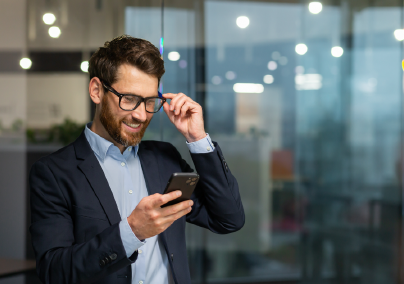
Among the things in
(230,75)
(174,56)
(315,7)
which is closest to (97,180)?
(174,56)

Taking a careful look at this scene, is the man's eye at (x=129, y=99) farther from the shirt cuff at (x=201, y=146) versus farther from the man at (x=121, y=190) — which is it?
the shirt cuff at (x=201, y=146)

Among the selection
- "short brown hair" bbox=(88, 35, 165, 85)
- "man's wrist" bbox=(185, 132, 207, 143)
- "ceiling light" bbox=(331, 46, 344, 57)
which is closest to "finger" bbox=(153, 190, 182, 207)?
"man's wrist" bbox=(185, 132, 207, 143)

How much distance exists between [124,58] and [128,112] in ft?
0.65

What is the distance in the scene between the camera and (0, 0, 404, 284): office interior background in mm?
3314

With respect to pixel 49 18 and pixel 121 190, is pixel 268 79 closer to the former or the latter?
pixel 49 18

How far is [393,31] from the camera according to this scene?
3.50 meters

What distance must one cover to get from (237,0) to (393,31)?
150 centimetres

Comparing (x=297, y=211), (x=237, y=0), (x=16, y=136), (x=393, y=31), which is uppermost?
(x=237, y=0)

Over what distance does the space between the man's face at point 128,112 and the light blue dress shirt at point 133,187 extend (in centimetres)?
8

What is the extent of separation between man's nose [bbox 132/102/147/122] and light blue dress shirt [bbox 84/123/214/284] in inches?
6.3

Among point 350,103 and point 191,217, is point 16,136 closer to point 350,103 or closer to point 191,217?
point 191,217

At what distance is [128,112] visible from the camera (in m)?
1.34

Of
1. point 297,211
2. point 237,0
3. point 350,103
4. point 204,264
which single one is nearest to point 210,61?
point 237,0

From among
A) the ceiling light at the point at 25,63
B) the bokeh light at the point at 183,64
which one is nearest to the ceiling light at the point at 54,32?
the ceiling light at the point at 25,63
